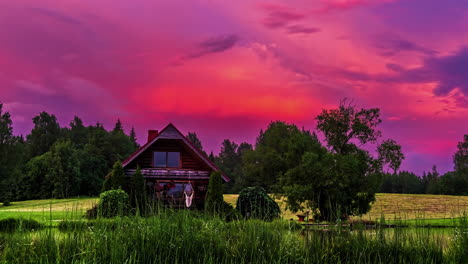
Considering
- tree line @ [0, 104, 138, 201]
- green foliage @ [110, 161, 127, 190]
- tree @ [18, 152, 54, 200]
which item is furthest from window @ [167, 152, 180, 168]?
tree @ [18, 152, 54, 200]

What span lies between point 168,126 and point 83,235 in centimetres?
2086

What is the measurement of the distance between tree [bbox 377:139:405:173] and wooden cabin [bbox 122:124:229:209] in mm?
10503

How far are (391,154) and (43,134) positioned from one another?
3112 inches

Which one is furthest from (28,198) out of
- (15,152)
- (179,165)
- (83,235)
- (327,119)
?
(83,235)

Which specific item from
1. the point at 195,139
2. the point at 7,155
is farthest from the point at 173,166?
the point at 195,139

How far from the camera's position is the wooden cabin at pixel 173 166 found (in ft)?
95.1

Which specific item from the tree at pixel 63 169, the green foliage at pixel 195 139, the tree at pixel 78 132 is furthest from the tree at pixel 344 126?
the green foliage at pixel 195 139

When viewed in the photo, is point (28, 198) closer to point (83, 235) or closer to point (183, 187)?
point (183, 187)

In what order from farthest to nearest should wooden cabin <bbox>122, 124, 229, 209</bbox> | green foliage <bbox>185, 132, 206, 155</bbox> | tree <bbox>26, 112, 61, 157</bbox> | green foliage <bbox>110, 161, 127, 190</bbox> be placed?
green foliage <bbox>185, 132, 206, 155</bbox> → tree <bbox>26, 112, 61, 157</bbox> → wooden cabin <bbox>122, 124, 229, 209</bbox> → green foliage <bbox>110, 161, 127, 190</bbox>

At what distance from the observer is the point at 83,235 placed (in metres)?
8.52

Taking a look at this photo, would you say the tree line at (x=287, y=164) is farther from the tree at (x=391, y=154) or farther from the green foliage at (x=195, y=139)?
the green foliage at (x=195, y=139)

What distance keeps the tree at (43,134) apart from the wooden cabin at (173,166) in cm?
6623

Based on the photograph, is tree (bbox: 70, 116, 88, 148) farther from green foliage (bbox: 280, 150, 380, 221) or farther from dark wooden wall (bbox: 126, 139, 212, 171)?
green foliage (bbox: 280, 150, 380, 221)

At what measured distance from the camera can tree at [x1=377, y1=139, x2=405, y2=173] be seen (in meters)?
27.6
